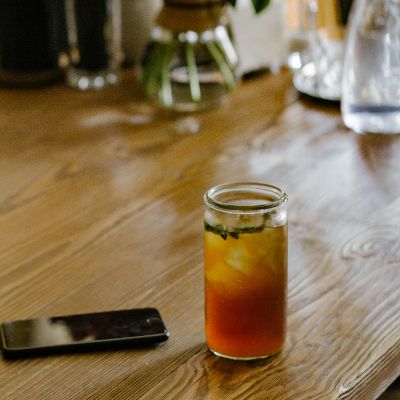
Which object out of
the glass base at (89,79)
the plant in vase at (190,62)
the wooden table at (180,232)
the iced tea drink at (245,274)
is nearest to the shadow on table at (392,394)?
the wooden table at (180,232)

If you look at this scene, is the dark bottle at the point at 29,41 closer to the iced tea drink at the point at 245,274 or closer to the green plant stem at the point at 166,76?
the green plant stem at the point at 166,76

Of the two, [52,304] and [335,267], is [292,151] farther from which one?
[52,304]

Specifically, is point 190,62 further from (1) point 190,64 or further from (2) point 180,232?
(2) point 180,232

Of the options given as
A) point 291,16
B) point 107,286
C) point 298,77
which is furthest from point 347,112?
point 291,16

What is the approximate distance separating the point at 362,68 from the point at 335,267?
58 cm

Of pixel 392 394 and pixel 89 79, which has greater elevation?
pixel 89 79

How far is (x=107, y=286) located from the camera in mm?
1069

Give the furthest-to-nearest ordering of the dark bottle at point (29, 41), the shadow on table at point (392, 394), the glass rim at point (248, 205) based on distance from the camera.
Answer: the dark bottle at point (29, 41)
the shadow on table at point (392, 394)
the glass rim at point (248, 205)

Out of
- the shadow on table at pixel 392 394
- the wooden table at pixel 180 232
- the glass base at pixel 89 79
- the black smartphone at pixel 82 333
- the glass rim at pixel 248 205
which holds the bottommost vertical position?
the shadow on table at pixel 392 394

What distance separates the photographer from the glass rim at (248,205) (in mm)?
866

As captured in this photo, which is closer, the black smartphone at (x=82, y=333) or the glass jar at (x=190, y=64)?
the black smartphone at (x=82, y=333)

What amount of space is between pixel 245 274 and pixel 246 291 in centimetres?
2

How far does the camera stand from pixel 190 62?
5.64ft

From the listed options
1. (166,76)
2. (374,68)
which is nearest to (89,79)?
(166,76)
